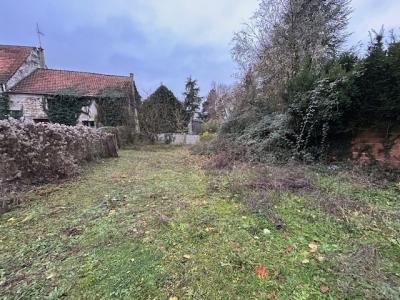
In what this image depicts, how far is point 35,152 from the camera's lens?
5047 millimetres

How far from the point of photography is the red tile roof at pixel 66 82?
1662 cm

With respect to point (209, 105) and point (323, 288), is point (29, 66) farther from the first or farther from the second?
point (323, 288)

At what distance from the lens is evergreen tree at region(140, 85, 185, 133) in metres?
15.9

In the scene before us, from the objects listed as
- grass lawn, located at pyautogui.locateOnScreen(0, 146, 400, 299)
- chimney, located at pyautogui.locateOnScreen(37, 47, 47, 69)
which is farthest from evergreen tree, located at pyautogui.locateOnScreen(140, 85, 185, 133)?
grass lawn, located at pyautogui.locateOnScreen(0, 146, 400, 299)

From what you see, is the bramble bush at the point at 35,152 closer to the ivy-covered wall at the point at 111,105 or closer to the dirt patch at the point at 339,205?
the dirt patch at the point at 339,205

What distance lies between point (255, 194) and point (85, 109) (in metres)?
16.5

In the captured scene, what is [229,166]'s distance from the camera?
6.29 m

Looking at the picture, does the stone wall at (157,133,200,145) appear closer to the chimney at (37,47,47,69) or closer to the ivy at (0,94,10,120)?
the ivy at (0,94,10,120)

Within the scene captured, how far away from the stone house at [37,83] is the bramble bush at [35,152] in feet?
32.5

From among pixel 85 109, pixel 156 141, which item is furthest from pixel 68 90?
pixel 156 141

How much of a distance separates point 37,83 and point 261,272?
65.3ft

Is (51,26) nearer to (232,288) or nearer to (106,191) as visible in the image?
(106,191)

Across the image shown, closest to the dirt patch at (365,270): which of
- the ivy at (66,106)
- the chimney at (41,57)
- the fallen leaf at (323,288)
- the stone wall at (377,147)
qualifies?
the fallen leaf at (323,288)

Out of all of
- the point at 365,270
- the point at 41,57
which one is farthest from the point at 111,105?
the point at 365,270
